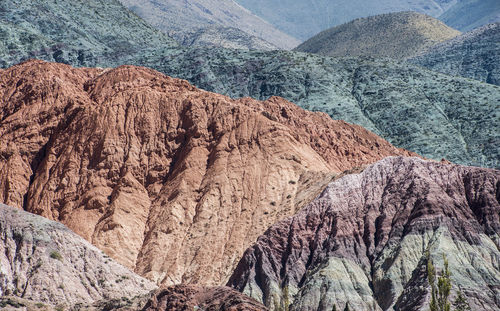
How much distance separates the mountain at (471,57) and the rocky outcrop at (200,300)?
123 meters

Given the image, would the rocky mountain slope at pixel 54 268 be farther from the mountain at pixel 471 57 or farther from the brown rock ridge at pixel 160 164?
the mountain at pixel 471 57

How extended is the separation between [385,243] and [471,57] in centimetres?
11760

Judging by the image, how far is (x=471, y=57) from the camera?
593 ft

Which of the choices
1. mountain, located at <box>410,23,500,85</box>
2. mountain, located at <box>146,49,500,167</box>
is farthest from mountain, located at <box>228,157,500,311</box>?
mountain, located at <box>410,23,500,85</box>

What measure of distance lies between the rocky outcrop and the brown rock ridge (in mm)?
17125

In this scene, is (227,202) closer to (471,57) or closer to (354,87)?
(354,87)

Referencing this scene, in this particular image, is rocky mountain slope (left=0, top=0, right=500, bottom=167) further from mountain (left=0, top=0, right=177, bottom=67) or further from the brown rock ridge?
the brown rock ridge

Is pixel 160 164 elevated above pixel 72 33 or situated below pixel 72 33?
below

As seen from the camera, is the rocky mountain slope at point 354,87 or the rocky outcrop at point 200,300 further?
the rocky mountain slope at point 354,87

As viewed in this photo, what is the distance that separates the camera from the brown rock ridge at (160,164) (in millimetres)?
81188

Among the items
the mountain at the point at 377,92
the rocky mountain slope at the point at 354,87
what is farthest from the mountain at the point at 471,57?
the rocky mountain slope at the point at 354,87

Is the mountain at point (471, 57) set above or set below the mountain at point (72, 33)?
above

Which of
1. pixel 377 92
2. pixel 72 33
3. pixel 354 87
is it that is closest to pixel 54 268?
pixel 377 92

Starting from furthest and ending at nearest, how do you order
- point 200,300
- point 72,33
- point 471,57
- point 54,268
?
point 471,57
point 72,33
point 54,268
point 200,300
